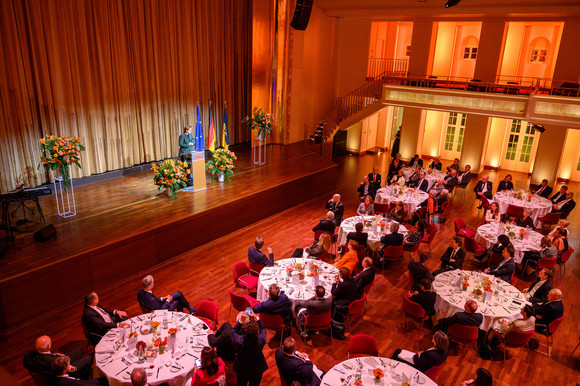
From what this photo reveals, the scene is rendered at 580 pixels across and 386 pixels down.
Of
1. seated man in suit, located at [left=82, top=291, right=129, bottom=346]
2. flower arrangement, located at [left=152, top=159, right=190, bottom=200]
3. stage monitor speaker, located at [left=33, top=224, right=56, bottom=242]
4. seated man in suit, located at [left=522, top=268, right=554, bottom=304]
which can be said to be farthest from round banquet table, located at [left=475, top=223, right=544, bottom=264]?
stage monitor speaker, located at [left=33, top=224, right=56, bottom=242]

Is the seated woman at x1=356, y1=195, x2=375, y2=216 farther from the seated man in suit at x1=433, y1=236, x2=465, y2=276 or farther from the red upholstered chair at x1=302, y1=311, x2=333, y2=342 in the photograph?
the red upholstered chair at x1=302, y1=311, x2=333, y2=342

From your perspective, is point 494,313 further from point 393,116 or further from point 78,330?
point 393,116

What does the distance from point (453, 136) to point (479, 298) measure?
46.1ft

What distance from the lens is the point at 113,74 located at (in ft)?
37.2

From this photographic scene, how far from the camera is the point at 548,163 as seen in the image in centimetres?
1536

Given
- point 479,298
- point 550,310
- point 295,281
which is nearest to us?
point 550,310

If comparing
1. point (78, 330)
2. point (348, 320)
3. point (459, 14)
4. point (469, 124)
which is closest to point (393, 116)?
point (469, 124)

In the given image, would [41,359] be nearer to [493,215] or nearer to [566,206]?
[493,215]

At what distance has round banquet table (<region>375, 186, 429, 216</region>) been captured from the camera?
438 inches

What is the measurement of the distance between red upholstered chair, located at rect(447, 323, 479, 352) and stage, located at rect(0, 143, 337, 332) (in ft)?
18.9

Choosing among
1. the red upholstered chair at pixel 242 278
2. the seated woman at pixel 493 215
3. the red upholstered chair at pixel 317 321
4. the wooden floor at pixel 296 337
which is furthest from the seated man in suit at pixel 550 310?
the red upholstered chair at pixel 242 278

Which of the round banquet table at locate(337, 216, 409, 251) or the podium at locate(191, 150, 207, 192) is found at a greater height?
the podium at locate(191, 150, 207, 192)

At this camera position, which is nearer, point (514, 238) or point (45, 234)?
point (45, 234)

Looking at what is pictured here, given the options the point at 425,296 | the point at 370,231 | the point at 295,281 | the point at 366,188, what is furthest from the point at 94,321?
the point at 366,188
